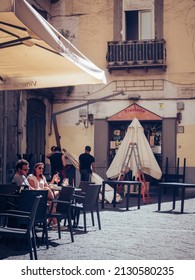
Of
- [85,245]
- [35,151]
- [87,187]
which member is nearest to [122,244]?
[85,245]

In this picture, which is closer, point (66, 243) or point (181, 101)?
point (66, 243)

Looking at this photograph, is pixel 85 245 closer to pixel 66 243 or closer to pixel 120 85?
pixel 66 243

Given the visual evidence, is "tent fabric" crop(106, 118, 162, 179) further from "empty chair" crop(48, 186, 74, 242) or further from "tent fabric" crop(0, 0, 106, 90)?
"empty chair" crop(48, 186, 74, 242)

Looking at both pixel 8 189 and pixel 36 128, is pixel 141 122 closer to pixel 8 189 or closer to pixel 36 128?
pixel 36 128

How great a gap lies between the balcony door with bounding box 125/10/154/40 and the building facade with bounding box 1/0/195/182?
3 centimetres

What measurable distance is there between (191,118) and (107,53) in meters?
3.25

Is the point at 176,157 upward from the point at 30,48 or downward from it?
downward

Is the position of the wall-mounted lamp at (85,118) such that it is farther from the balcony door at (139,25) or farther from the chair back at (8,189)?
the chair back at (8,189)

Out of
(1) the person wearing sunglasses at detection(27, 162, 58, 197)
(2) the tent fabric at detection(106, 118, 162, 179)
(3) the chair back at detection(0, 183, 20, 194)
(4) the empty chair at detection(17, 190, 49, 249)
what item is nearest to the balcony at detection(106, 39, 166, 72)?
(2) the tent fabric at detection(106, 118, 162, 179)

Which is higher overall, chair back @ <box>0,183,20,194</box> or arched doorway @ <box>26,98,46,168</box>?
arched doorway @ <box>26,98,46,168</box>

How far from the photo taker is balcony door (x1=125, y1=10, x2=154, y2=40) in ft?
56.2

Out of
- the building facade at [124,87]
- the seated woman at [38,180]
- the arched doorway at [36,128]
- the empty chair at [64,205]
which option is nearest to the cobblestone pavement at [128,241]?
the empty chair at [64,205]

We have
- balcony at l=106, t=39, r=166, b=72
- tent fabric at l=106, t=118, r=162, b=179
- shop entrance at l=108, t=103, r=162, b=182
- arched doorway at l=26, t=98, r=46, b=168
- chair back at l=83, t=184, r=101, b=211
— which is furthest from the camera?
shop entrance at l=108, t=103, r=162, b=182

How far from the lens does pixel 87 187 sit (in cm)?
816
